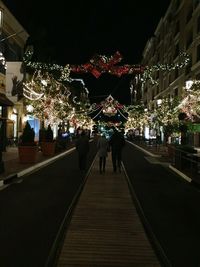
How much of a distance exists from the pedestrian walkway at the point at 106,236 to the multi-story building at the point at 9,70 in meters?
15.4

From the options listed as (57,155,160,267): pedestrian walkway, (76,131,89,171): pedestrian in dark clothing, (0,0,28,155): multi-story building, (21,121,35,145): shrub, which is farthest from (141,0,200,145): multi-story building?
(57,155,160,267): pedestrian walkway

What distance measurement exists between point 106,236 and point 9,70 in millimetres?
24584

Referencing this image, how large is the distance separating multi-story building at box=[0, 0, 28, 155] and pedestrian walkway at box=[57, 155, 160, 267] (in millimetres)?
15392

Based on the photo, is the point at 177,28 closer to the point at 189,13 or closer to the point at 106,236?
the point at 189,13

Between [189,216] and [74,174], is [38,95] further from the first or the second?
[189,216]

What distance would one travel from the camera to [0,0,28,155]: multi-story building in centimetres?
3139

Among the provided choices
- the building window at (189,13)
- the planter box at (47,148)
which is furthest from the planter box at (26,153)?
the building window at (189,13)

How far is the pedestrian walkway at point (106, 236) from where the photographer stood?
688cm

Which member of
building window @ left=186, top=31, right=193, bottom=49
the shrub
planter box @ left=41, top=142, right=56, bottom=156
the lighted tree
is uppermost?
building window @ left=186, top=31, right=193, bottom=49

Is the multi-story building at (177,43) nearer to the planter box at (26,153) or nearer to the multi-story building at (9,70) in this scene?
the multi-story building at (9,70)

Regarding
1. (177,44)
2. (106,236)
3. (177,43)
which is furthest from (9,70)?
(177,44)

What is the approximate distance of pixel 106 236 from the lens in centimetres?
848

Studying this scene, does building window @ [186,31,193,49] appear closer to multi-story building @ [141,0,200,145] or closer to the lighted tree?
multi-story building @ [141,0,200,145]

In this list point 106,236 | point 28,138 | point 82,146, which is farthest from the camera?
point 28,138
